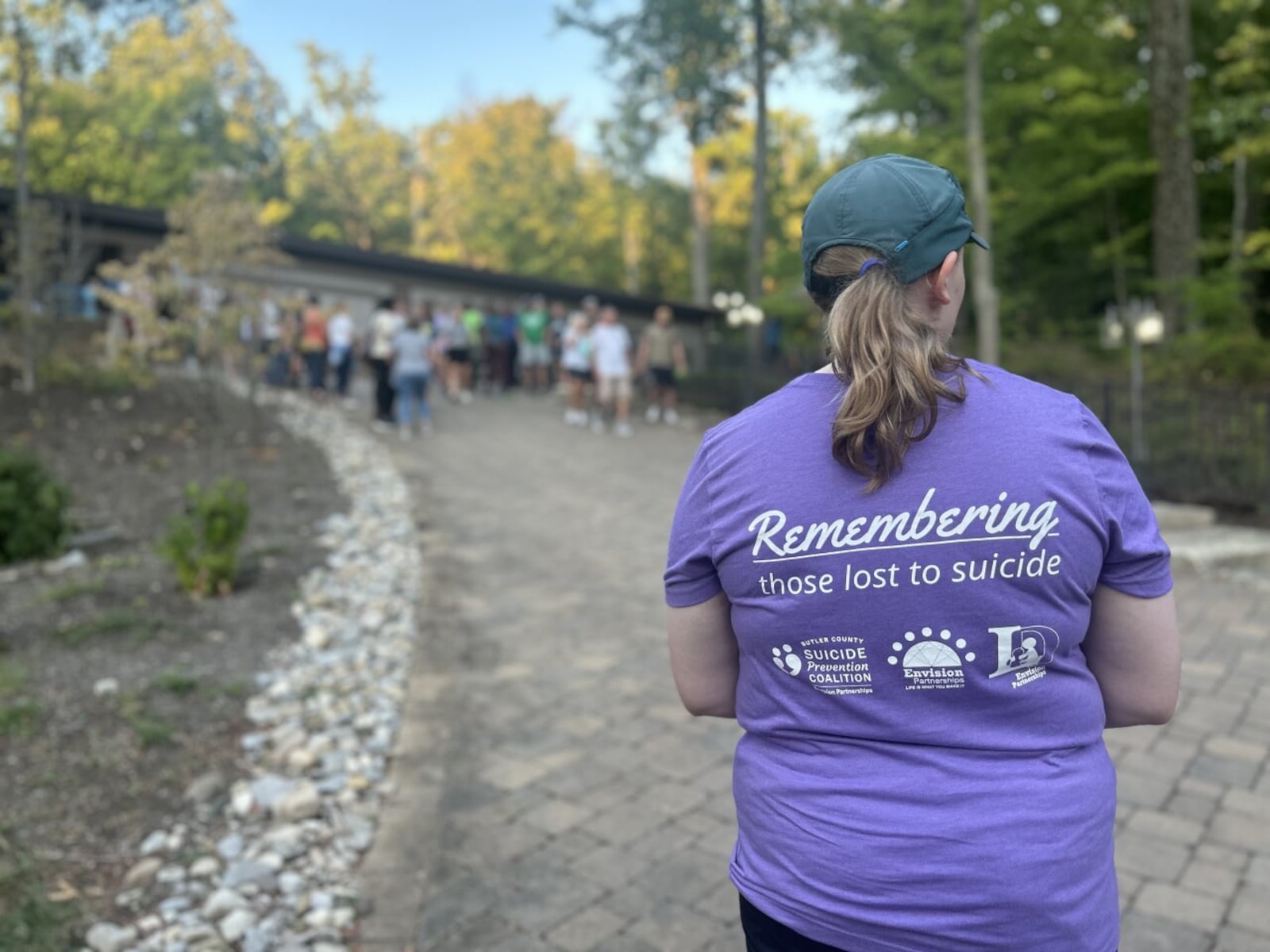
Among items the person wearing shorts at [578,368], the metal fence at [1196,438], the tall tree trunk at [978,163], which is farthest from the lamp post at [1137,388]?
the person wearing shorts at [578,368]

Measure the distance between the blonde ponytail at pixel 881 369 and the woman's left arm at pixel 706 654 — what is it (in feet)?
1.10

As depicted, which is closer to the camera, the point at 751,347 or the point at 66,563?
the point at 66,563

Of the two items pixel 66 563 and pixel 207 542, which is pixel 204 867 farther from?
pixel 66 563

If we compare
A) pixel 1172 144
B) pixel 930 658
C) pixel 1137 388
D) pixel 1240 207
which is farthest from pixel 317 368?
pixel 930 658

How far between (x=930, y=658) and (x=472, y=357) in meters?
19.5

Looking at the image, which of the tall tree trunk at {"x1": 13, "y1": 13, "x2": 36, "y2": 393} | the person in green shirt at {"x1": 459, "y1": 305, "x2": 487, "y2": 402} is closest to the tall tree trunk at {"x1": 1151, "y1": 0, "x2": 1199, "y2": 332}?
the person in green shirt at {"x1": 459, "y1": 305, "x2": 487, "y2": 402}

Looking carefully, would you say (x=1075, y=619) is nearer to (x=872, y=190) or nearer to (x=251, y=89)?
(x=872, y=190)

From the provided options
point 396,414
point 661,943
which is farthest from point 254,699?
point 396,414

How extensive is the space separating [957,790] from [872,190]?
803mm

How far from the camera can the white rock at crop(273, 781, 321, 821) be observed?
4.12 meters

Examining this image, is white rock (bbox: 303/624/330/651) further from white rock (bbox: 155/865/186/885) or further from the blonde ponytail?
the blonde ponytail

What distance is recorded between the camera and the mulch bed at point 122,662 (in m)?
3.96

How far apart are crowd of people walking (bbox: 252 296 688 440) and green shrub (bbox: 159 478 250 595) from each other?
245 inches

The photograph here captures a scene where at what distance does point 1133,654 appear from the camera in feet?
4.93
